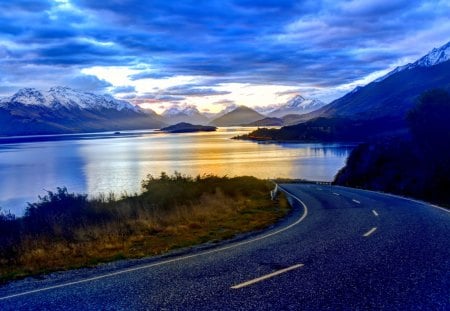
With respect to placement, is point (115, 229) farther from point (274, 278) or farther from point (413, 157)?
point (413, 157)

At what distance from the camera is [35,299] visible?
364 inches

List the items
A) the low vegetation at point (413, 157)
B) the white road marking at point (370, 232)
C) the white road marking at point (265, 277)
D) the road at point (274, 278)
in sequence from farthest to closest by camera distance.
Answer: the low vegetation at point (413, 157) → the white road marking at point (370, 232) → the white road marking at point (265, 277) → the road at point (274, 278)

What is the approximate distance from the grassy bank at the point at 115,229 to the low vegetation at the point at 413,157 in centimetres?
2663

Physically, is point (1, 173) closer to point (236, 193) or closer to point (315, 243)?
point (236, 193)

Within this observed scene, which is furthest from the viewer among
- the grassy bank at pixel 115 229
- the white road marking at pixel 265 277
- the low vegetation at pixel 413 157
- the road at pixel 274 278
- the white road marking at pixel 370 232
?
the low vegetation at pixel 413 157

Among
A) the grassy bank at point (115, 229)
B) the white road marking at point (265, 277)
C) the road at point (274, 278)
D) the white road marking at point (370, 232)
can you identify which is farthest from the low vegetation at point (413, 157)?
the white road marking at point (265, 277)

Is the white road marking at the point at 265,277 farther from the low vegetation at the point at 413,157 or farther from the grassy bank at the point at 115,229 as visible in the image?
the low vegetation at the point at 413,157

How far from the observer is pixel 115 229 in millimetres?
17625

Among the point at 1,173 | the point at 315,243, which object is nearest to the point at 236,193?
the point at 315,243

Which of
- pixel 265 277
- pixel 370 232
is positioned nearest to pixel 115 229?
pixel 265 277

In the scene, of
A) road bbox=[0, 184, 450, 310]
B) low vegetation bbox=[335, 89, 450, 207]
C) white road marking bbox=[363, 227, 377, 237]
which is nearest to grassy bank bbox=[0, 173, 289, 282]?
road bbox=[0, 184, 450, 310]

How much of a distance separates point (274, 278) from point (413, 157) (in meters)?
59.9

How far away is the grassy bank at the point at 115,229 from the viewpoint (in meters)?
13.6

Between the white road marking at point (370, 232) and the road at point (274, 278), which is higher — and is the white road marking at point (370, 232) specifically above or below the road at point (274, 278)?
below
